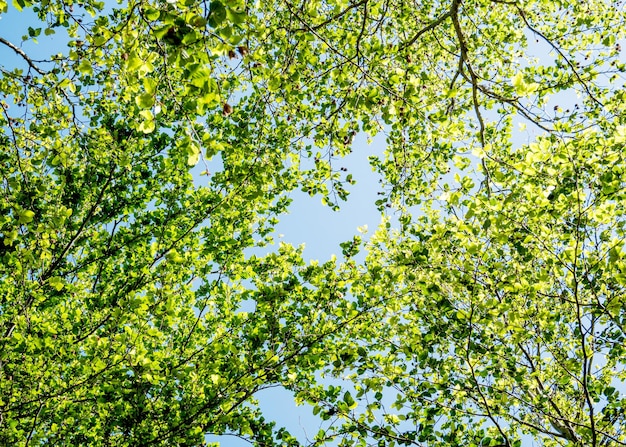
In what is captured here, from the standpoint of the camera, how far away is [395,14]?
7.70m

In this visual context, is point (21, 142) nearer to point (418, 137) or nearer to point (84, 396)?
point (84, 396)

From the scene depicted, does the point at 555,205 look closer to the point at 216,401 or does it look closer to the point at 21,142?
the point at 216,401

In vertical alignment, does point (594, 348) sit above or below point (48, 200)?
below

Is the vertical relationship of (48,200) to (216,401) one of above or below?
above

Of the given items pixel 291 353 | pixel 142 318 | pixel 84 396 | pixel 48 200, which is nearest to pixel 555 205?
pixel 291 353

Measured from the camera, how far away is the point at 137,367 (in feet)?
16.6

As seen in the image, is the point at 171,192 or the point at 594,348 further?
the point at 171,192

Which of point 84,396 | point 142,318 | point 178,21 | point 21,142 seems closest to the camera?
point 178,21

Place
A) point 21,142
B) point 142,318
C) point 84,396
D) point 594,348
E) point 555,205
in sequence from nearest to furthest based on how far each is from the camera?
point 555,205 → point 142,318 → point 594,348 → point 84,396 → point 21,142

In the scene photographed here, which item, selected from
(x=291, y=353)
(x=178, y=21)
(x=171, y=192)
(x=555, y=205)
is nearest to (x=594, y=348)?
(x=555, y=205)

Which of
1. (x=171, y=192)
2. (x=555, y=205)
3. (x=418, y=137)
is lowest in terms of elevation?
(x=555, y=205)

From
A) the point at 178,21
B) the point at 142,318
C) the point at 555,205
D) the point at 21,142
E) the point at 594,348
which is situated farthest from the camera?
the point at 21,142

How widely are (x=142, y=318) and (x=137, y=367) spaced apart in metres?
0.59

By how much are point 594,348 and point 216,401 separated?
5.10m
